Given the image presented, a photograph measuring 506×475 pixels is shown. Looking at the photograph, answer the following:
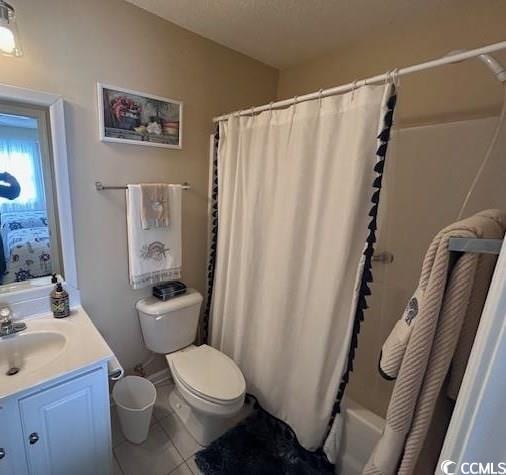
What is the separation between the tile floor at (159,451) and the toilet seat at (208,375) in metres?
0.40

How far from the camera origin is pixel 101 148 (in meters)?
1.43

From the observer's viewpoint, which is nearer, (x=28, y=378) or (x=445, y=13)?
(x=28, y=378)

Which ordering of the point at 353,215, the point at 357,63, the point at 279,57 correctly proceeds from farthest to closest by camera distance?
1. the point at 279,57
2. the point at 357,63
3. the point at 353,215

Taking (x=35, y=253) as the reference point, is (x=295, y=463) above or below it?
below

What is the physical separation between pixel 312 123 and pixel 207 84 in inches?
34.7

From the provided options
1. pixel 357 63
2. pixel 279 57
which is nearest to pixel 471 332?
pixel 357 63

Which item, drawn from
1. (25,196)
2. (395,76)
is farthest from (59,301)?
(395,76)

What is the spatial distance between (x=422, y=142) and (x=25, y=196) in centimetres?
199

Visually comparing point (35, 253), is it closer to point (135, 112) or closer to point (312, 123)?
point (135, 112)

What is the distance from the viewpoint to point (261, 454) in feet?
4.86

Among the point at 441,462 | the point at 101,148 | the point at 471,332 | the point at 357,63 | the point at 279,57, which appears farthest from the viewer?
the point at 279,57

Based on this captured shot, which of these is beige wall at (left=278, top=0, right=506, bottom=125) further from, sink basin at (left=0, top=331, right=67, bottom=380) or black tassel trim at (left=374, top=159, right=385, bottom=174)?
sink basin at (left=0, top=331, right=67, bottom=380)

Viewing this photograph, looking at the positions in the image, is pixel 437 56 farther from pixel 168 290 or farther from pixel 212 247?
pixel 168 290

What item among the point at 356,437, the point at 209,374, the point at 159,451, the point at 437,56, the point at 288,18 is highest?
the point at 288,18
